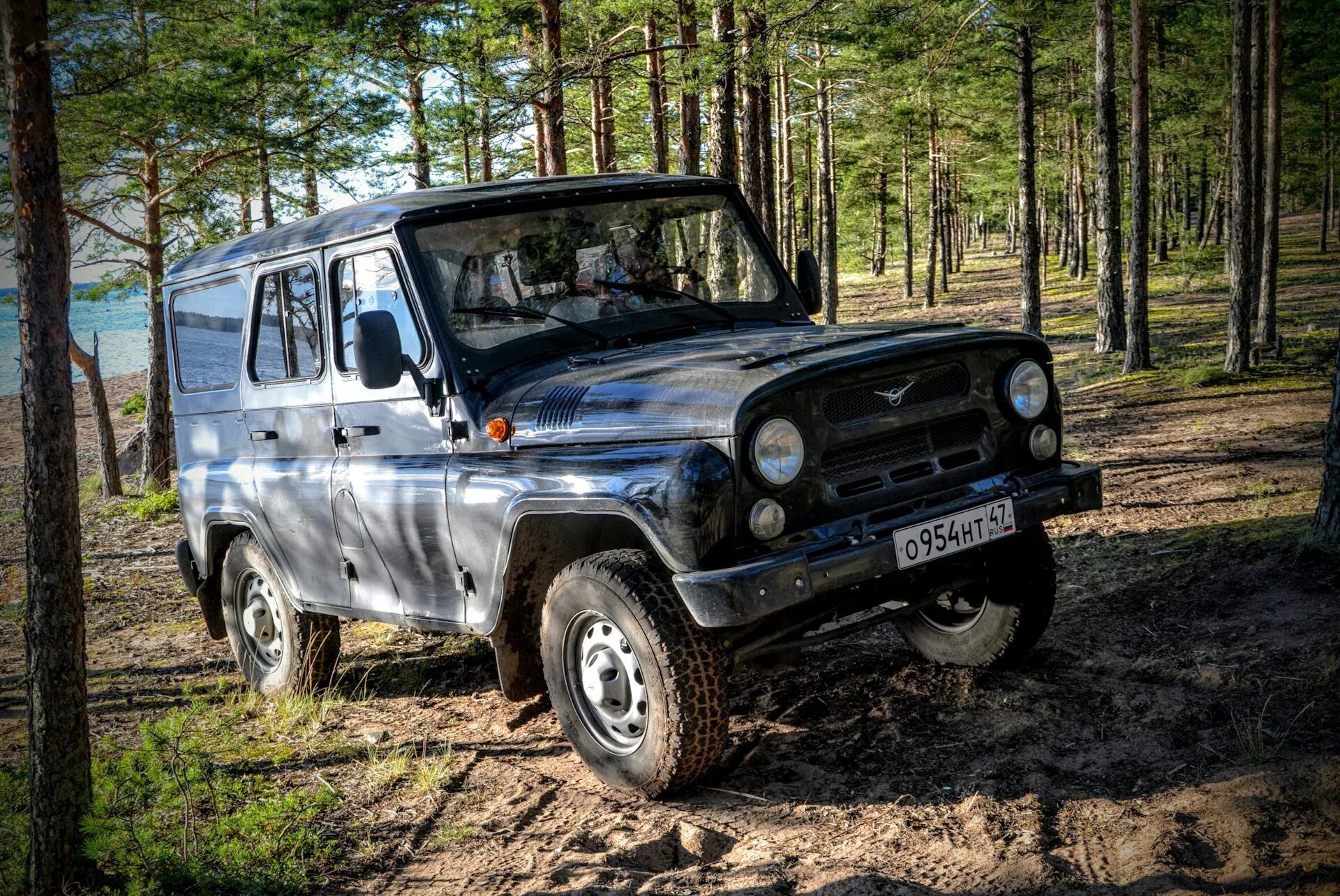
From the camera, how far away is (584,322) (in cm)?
464

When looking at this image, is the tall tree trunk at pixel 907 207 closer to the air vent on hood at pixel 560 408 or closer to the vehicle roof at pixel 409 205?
the vehicle roof at pixel 409 205

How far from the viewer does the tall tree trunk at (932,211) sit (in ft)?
92.5

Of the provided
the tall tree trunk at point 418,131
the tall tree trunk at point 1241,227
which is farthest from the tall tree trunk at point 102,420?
the tall tree trunk at point 1241,227

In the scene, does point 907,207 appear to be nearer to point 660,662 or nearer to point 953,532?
point 953,532

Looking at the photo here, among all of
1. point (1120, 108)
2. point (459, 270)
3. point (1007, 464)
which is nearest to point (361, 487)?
point (459, 270)

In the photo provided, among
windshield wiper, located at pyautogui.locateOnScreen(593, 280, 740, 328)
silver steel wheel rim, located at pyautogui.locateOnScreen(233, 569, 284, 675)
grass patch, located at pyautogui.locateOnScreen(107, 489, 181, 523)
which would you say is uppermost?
windshield wiper, located at pyautogui.locateOnScreen(593, 280, 740, 328)

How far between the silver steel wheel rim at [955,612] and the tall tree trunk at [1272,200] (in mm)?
13040

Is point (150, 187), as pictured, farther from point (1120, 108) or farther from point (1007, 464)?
point (1120, 108)

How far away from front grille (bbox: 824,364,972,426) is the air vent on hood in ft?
3.05

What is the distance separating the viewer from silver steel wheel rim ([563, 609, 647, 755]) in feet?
12.6

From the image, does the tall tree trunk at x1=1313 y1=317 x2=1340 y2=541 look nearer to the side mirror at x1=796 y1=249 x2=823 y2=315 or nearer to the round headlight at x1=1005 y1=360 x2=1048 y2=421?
the round headlight at x1=1005 y1=360 x2=1048 y2=421

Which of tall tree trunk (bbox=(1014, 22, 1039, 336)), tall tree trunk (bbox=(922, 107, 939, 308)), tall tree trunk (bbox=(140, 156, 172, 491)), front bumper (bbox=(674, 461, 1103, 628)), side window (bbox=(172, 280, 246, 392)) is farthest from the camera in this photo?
tall tree trunk (bbox=(922, 107, 939, 308))

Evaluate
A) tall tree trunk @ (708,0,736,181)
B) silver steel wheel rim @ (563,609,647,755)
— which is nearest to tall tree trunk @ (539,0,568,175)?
tall tree trunk @ (708,0,736,181)

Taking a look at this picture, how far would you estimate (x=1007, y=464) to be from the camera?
14.0 ft
